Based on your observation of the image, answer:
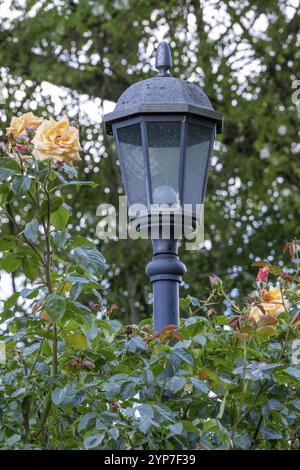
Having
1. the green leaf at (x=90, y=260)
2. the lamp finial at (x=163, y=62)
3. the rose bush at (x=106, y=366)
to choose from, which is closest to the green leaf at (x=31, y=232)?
the rose bush at (x=106, y=366)

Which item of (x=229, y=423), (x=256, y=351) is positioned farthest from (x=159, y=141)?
(x=229, y=423)

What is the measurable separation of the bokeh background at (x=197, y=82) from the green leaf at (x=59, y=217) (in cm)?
562

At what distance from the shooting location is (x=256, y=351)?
249cm

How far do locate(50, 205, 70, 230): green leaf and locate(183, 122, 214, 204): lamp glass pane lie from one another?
0.56m

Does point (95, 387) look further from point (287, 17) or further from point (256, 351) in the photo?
point (287, 17)

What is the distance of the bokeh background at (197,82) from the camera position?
8.21m

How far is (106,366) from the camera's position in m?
2.54

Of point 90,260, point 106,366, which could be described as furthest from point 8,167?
point 106,366

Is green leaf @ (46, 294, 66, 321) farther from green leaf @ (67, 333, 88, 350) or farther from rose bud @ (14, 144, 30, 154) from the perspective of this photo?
rose bud @ (14, 144, 30, 154)

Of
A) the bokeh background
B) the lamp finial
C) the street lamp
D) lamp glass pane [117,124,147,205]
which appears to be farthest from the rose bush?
the bokeh background

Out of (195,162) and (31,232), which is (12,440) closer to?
(31,232)

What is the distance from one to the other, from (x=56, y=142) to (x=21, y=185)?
14cm

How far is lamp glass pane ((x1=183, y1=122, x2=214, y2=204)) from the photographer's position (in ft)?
9.48

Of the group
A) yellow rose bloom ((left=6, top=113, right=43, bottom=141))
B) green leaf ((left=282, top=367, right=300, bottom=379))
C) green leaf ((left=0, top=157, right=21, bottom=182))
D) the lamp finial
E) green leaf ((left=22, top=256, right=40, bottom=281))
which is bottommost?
green leaf ((left=282, top=367, right=300, bottom=379))
